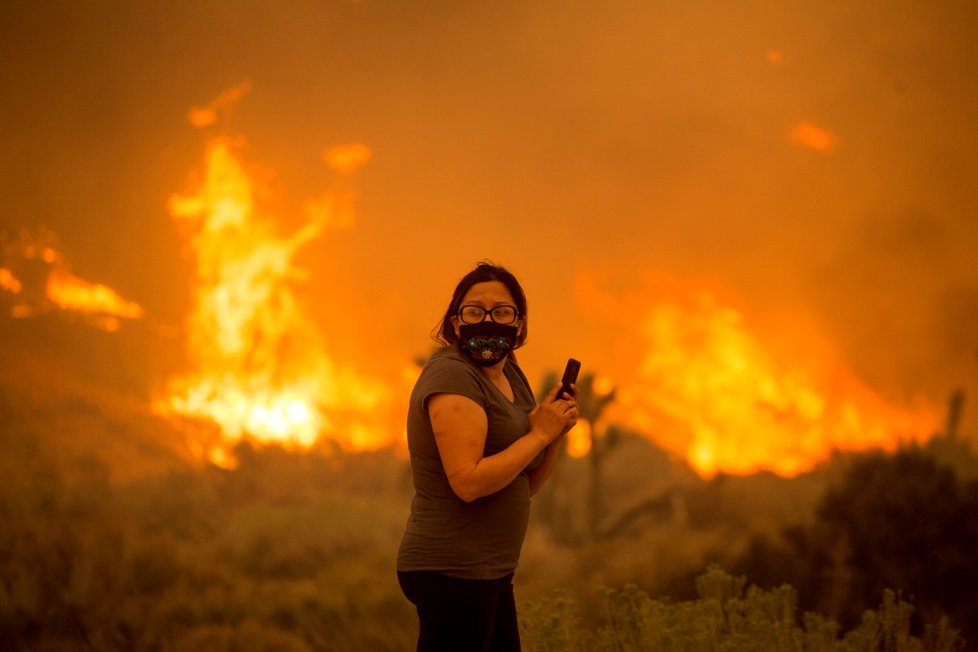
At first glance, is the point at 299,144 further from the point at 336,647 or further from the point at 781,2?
the point at 336,647

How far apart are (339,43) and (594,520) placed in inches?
616

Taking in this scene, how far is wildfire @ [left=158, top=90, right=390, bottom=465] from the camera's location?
2236 centimetres

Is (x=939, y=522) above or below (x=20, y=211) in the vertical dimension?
below

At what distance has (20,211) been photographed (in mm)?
17172

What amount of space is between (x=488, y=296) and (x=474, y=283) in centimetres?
6

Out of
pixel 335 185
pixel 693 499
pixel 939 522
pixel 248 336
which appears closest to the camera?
pixel 939 522

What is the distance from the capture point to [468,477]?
218 cm

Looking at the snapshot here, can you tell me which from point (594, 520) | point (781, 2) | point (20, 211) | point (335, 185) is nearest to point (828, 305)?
point (781, 2)

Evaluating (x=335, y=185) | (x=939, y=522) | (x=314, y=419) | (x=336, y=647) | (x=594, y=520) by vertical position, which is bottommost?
(x=336, y=647)

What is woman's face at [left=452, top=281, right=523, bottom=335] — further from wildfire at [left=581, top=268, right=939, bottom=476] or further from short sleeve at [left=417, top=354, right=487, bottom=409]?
wildfire at [left=581, top=268, right=939, bottom=476]

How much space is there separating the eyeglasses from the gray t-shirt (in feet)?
0.48

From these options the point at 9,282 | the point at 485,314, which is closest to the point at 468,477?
the point at 485,314

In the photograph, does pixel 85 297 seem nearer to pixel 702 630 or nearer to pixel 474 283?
pixel 702 630

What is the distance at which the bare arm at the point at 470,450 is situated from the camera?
7.17 feet
